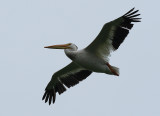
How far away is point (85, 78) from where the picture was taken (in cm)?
1775

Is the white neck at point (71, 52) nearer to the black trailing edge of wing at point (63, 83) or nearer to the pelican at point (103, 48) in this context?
the pelican at point (103, 48)

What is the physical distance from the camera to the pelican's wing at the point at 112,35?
1575 centimetres

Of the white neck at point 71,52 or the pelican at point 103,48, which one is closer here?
the pelican at point 103,48

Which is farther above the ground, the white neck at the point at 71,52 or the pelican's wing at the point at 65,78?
the white neck at the point at 71,52

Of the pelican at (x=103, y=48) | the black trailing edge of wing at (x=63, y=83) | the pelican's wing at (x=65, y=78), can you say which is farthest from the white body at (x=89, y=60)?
the black trailing edge of wing at (x=63, y=83)

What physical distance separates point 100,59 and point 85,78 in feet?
4.91

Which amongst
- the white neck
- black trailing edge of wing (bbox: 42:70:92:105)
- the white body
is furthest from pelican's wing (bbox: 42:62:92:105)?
the white body

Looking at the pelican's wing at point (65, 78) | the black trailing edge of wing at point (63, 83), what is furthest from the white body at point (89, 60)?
the black trailing edge of wing at point (63, 83)

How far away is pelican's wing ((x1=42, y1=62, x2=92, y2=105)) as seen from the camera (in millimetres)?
17734

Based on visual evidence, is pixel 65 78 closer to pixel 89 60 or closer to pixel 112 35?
pixel 89 60

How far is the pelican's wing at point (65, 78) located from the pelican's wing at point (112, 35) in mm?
1383

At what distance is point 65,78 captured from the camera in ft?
58.9

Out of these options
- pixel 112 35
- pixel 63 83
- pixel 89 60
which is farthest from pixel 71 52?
pixel 63 83

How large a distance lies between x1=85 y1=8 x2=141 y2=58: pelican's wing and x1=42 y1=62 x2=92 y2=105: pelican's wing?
4.54 feet
